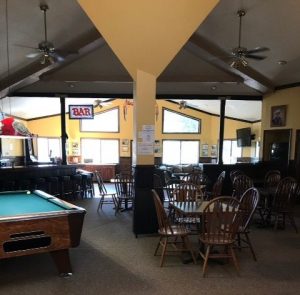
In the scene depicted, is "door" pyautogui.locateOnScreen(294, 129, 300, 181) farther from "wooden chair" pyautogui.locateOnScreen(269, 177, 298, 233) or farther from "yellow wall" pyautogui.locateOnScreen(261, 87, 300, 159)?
"wooden chair" pyautogui.locateOnScreen(269, 177, 298, 233)

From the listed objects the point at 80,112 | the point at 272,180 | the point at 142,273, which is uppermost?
the point at 80,112

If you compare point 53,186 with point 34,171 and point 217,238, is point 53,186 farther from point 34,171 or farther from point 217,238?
point 217,238

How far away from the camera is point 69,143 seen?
12.1 meters

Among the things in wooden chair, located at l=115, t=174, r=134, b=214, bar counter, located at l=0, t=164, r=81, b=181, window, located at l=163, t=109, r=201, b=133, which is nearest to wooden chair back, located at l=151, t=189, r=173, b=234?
wooden chair, located at l=115, t=174, r=134, b=214

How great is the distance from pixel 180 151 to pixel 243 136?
10.0 feet

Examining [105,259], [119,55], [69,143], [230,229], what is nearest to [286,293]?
[230,229]

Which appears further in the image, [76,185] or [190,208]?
[76,185]

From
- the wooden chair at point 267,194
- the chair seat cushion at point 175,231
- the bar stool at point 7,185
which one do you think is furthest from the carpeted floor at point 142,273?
the bar stool at point 7,185

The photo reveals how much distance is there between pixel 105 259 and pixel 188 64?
15.6ft

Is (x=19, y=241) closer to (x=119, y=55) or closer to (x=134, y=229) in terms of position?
(x=134, y=229)

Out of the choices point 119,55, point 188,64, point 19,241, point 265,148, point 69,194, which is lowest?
point 69,194

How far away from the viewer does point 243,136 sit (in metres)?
10.7

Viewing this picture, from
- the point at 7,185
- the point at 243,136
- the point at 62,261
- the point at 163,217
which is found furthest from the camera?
the point at 243,136

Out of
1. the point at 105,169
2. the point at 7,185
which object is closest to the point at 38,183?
the point at 7,185
